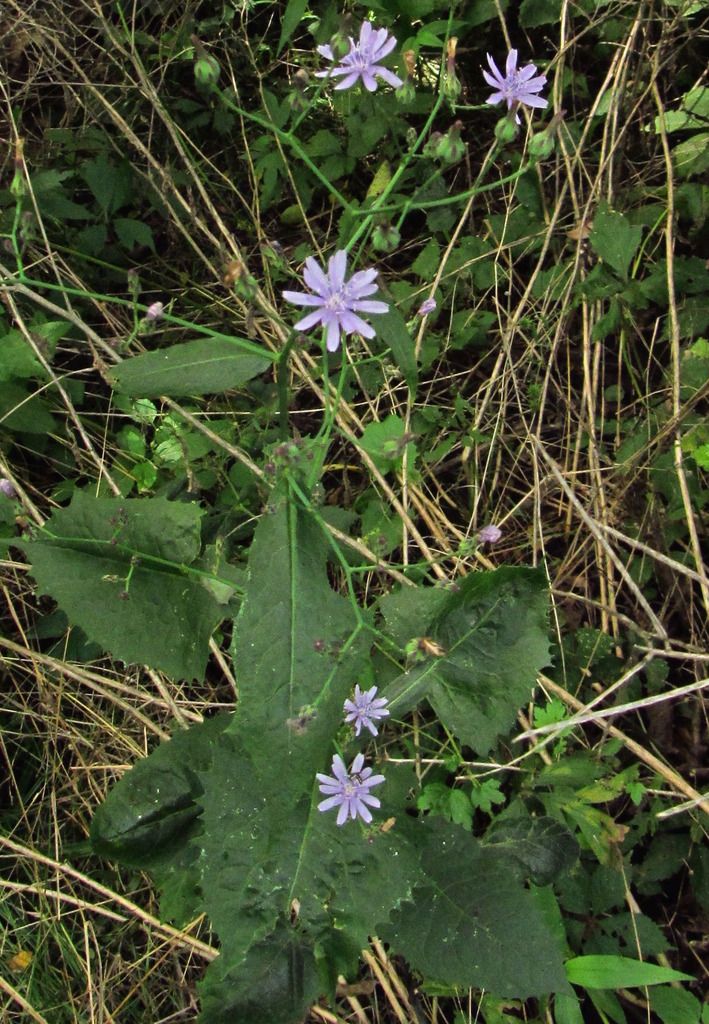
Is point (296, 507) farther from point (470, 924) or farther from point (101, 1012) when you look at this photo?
point (101, 1012)

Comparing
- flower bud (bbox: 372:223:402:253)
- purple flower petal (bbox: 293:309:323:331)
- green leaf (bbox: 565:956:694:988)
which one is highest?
flower bud (bbox: 372:223:402:253)

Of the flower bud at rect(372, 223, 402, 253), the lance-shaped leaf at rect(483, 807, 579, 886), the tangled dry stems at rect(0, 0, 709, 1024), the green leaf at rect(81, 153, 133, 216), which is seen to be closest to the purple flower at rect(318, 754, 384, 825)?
the lance-shaped leaf at rect(483, 807, 579, 886)

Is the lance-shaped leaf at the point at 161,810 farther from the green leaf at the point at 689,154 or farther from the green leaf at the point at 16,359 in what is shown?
the green leaf at the point at 689,154

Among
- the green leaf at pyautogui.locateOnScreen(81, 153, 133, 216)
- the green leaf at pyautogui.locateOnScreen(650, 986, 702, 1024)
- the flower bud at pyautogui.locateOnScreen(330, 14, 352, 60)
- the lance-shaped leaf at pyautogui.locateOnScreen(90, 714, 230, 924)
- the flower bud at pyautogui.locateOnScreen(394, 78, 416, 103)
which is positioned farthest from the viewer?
the green leaf at pyautogui.locateOnScreen(81, 153, 133, 216)

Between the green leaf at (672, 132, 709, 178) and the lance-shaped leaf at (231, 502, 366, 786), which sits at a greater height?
the green leaf at (672, 132, 709, 178)

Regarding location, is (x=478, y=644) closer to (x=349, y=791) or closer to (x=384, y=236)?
(x=349, y=791)

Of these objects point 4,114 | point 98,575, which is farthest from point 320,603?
point 4,114

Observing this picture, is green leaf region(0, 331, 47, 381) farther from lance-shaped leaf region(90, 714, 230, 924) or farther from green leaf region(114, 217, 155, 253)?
lance-shaped leaf region(90, 714, 230, 924)
